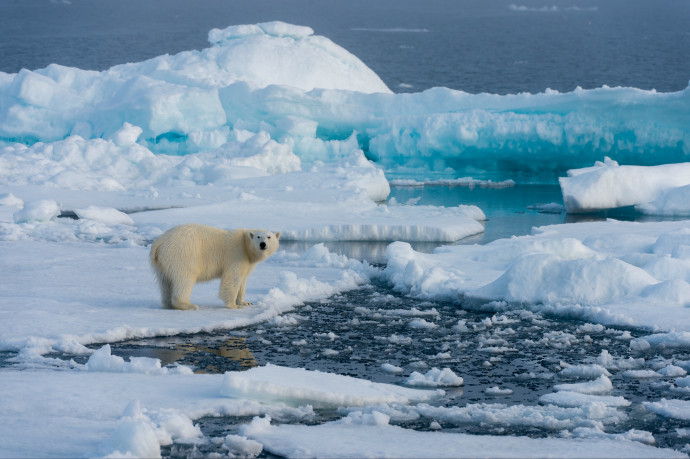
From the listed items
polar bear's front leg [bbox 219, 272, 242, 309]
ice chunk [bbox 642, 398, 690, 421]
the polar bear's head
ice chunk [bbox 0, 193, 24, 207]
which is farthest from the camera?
ice chunk [bbox 0, 193, 24, 207]

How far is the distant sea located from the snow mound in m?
32.5

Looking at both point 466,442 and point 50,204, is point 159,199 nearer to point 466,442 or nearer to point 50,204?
point 50,204

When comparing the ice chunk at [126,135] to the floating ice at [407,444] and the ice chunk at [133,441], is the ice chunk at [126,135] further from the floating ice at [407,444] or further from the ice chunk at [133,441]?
the ice chunk at [133,441]

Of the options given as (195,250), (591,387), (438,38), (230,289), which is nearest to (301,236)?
(230,289)

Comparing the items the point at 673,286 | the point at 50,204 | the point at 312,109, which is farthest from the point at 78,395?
the point at 312,109

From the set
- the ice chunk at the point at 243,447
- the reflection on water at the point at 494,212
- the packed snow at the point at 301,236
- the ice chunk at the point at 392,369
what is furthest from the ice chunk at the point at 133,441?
the reflection on water at the point at 494,212

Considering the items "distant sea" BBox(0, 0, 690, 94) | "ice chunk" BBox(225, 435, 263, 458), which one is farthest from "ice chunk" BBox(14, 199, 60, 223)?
"distant sea" BBox(0, 0, 690, 94)

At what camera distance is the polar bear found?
24.8 feet

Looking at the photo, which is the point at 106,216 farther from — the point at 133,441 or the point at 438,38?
the point at 438,38

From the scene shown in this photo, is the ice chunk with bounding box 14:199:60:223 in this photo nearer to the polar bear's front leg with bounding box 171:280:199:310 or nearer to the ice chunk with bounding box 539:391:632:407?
the polar bear's front leg with bounding box 171:280:199:310

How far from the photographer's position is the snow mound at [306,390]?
17.6 ft

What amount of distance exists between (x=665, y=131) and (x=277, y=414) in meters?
14.2

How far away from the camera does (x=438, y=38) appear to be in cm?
7444

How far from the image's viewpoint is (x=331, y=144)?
1964cm
